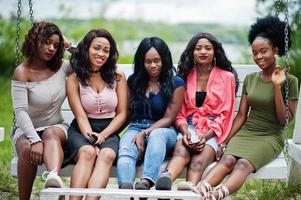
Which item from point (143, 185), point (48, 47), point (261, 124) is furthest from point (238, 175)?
point (48, 47)

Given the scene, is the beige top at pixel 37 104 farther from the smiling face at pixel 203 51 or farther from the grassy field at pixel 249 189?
the grassy field at pixel 249 189

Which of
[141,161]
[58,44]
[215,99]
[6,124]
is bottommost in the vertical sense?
[6,124]

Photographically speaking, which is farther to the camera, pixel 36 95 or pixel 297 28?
pixel 297 28

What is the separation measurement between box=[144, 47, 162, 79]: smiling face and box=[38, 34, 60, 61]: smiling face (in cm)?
60

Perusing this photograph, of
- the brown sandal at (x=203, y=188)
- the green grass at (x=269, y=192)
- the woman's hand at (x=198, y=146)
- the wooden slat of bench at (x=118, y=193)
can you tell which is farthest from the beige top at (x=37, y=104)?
the green grass at (x=269, y=192)

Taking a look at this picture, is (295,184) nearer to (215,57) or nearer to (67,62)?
(215,57)

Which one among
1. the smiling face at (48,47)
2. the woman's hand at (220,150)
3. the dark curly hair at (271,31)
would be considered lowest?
the woman's hand at (220,150)

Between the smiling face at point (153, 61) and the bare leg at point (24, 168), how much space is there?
933 millimetres

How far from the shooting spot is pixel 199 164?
13.9ft

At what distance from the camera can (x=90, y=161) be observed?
4.14m

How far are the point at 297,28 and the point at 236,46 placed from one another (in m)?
2.42

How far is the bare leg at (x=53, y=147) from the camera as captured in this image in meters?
4.11

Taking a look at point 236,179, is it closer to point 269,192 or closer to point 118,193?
point 118,193

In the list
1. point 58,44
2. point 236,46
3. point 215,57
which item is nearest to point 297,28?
point 236,46
